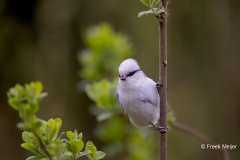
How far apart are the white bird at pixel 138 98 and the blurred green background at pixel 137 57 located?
3.66ft

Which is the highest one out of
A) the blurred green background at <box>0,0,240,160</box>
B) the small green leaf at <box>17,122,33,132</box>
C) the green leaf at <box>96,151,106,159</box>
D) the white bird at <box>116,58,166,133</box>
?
the blurred green background at <box>0,0,240,160</box>

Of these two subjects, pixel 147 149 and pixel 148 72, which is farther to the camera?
pixel 148 72

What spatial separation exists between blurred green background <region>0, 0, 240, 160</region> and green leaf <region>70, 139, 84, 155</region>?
149 cm

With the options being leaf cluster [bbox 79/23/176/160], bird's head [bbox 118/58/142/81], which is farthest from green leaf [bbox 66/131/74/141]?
leaf cluster [bbox 79/23/176/160]

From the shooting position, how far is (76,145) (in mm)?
592

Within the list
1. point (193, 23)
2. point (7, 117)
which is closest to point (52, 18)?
point (7, 117)

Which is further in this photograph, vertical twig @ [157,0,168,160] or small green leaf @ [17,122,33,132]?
vertical twig @ [157,0,168,160]

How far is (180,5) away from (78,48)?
637 millimetres

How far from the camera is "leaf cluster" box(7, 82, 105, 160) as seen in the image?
50cm

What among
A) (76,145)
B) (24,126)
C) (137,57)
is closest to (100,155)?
(76,145)

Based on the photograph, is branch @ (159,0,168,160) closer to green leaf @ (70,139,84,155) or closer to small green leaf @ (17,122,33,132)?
green leaf @ (70,139,84,155)

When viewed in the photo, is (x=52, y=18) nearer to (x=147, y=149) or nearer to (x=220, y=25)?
(x=220, y=25)

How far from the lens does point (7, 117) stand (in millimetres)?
2078

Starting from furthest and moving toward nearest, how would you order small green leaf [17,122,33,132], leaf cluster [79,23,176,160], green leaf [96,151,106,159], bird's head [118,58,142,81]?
1. leaf cluster [79,23,176,160]
2. bird's head [118,58,142,81]
3. green leaf [96,151,106,159]
4. small green leaf [17,122,33,132]
